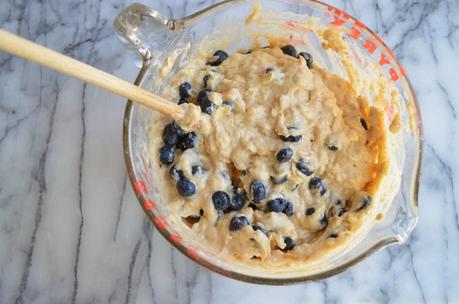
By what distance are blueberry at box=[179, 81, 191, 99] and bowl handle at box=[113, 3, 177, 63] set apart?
0.11m

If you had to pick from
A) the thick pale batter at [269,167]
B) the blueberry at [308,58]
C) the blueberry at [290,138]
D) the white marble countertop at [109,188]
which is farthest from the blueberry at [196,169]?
the blueberry at [308,58]

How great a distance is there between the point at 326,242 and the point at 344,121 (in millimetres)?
316

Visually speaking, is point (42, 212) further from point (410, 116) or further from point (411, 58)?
point (411, 58)

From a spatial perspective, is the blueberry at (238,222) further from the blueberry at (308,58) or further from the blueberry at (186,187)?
the blueberry at (308,58)

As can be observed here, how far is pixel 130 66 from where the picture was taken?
174 cm

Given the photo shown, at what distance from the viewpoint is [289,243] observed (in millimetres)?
1403

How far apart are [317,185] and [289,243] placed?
155mm

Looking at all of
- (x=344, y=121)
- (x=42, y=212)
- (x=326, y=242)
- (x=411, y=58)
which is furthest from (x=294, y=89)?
(x=42, y=212)

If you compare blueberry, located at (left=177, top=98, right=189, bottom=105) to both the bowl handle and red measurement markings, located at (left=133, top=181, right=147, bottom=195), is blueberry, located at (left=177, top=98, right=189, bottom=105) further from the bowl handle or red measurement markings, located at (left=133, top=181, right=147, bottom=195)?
red measurement markings, located at (left=133, top=181, right=147, bottom=195)

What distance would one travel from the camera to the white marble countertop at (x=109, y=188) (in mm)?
1603

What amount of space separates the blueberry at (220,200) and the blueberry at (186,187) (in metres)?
0.05

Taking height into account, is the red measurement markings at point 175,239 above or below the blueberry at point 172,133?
below

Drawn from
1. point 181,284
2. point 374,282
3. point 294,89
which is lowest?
point 181,284

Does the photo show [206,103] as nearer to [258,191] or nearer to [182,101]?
[182,101]
